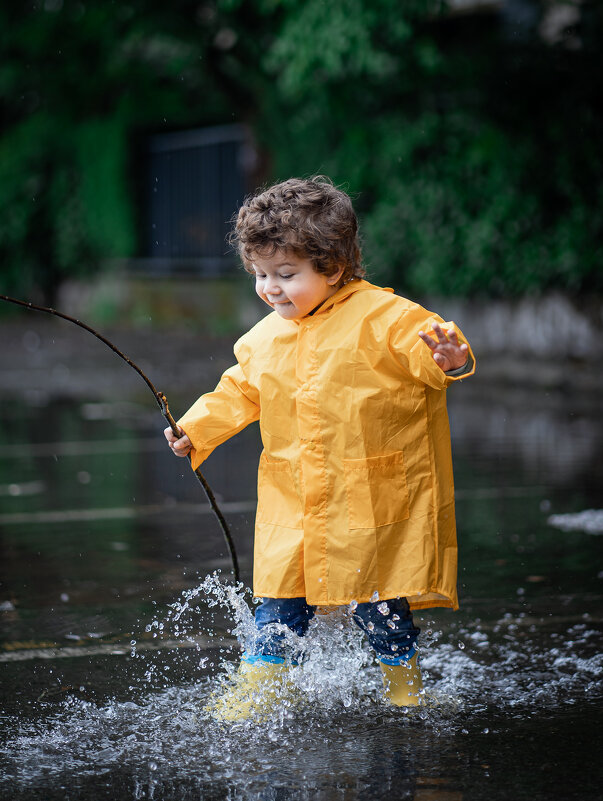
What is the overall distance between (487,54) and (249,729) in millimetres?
10239

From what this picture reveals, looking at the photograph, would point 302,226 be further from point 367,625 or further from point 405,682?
point 405,682

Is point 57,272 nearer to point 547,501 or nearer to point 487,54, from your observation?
point 487,54

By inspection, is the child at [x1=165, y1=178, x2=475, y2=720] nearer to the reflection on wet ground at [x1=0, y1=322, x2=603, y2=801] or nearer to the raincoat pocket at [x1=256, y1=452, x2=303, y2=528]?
the raincoat pocket at [x1=256, y1=452, x2=303, y2=528]

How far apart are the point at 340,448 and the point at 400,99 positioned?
10.7 metres

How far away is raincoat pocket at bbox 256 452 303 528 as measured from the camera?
327cm

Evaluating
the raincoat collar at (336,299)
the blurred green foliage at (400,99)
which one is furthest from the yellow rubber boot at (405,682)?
the blurred green foliage at (400,99)

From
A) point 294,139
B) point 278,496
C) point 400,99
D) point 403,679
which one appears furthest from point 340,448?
point 294,139

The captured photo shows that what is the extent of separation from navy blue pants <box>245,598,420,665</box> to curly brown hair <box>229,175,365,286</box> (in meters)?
0.90

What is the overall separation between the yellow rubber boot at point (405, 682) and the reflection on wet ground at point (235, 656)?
0.20ft

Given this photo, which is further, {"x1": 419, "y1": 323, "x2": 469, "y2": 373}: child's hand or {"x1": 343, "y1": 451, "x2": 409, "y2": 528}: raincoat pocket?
{"x1": 343, "y1": 451, "x2": 409, "y2": 528}: raincoat pocket

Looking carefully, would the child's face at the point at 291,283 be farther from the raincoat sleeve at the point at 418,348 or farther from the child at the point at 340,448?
the raincoat sleeve at the point at 418,348

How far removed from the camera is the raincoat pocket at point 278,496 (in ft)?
10.7

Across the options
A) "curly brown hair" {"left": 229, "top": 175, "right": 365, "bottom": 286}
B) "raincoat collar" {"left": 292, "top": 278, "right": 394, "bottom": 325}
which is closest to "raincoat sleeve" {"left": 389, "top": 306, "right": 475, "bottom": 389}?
"raincoat collar" {"left": 292, "top": 278, "right": 394, "bottom": 325}

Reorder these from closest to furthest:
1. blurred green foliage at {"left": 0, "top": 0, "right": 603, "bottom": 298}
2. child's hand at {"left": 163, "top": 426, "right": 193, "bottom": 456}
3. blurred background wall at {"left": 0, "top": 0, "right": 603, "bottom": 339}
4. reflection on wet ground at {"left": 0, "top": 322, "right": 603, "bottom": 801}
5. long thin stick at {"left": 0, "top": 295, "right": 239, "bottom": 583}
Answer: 1. reflection on wet ground at {"left": 0, "top": 322, "right": 603, "bottom": 801}
2. long thin stick at {"left": 0, "top": 295, "right": 239, "bottom": 583}
3. child's hand at {"left": 163, "top": 426, "right": 193, "bottom": 456}
4. blurred green foliage at {"left": 0, "top": 0, "right": 603, "bottom": 298}
5. blurred background wall at {"left": 0, "top": 0, "right": 603, "bottom": 339}
